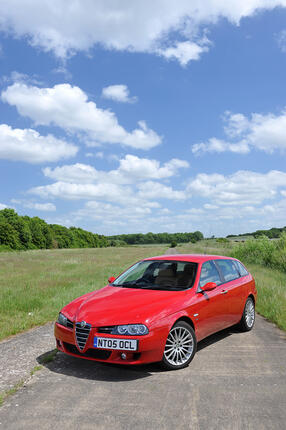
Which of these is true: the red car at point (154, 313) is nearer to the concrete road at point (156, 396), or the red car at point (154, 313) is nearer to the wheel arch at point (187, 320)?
the wheel arch at point (187, 320)

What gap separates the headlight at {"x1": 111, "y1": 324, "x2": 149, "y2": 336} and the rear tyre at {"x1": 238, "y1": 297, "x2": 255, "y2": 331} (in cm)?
305

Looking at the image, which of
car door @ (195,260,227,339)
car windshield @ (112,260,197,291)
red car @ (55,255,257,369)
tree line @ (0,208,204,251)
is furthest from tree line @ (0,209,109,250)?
car door @ (195,260,227,339)

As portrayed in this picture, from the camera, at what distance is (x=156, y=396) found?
3811 mm

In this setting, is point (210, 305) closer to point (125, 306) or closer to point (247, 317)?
point (125, 306)

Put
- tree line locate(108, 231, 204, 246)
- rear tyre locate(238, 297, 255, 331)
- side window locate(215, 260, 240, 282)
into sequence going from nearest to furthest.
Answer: side window locate(215, 260, 240, 282), rear tyre locate(238, 297, 255, 331), tree line locate(108, 231, 204, 246)

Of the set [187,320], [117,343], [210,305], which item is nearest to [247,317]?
[210,305]

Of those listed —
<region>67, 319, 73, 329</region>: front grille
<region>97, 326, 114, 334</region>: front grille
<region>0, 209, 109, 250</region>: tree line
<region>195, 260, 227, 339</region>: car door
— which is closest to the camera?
<region>97, 326, 114, 334</region>: front grille

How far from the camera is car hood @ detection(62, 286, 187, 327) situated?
4.54m

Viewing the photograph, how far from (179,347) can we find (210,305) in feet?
3.43

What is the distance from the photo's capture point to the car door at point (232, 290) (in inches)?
247

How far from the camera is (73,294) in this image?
10734mm

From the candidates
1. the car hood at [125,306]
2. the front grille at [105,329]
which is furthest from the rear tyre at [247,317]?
the front grille at [105,329]

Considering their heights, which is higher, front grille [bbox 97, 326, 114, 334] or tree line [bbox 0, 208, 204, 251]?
tree line [bbox 0, 208, 204, 251]

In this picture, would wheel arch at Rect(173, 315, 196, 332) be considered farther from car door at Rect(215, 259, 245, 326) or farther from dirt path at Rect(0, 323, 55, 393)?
dirt path at Rect(0, 323, 55, 393)
